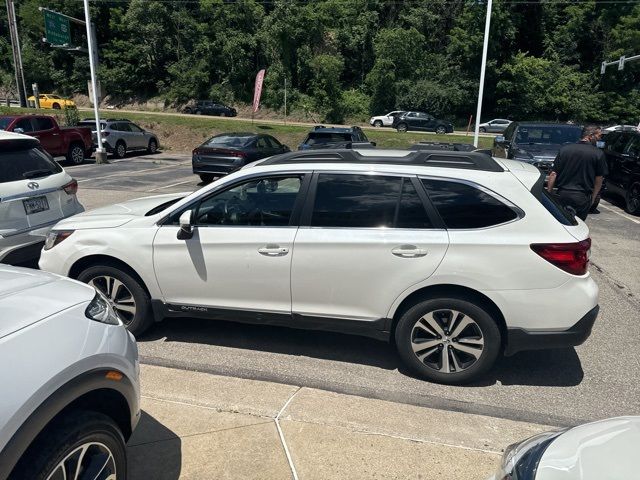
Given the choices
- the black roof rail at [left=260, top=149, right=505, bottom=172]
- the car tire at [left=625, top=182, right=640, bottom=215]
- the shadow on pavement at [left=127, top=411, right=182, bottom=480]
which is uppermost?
the black roof rail at [left=260, top=149, right=505, bottom=172]

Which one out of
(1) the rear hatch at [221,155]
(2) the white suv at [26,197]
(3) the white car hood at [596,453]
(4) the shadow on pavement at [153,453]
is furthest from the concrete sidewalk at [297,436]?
(1) the rear hatch at [221,155]

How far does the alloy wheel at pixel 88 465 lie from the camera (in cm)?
201

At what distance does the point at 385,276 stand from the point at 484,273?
0.73m

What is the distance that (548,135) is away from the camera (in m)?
12.8

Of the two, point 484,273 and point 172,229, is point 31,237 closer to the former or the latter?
point 172,229

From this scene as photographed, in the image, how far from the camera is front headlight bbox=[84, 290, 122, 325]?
2398 mm

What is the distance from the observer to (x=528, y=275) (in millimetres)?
3693

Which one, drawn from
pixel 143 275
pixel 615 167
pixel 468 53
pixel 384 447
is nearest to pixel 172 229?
pixel 143 275

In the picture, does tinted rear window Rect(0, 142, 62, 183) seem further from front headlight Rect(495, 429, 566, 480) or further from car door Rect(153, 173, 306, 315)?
front headlight Rect(495, 429, 566, 480)

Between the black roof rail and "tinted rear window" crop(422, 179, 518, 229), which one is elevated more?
the black roof rail

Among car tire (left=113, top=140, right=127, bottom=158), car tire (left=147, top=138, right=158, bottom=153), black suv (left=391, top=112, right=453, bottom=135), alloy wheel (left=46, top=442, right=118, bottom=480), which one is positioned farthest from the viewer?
black suv (left=391, top=112, right=453, bottom=135)

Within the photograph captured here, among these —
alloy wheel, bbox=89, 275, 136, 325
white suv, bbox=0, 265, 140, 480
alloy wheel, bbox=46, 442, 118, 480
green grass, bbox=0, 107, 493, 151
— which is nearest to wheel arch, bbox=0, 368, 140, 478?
white suv, bbox=0, 265, 140, 480

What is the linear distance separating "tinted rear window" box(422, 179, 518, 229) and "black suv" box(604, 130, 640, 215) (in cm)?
938

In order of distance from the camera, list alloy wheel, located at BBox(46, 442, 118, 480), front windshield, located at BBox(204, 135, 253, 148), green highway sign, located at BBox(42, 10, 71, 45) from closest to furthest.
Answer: alloy wheel, located at BBox(46, 442, 118, 480) < front windshield, located at BBox(204, 135, 253, 148) < green highway sign, located at BBox(42, 10, 71, 45)
